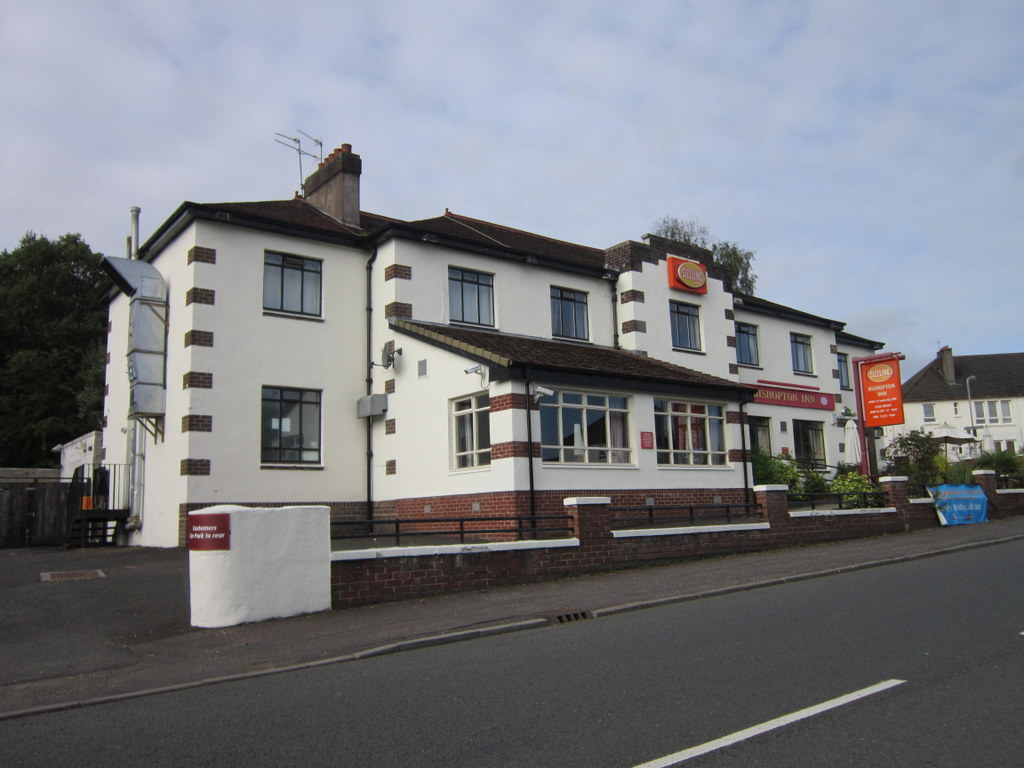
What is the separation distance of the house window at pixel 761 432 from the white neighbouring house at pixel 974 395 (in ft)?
130

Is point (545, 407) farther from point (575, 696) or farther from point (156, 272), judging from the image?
point (575, 696)

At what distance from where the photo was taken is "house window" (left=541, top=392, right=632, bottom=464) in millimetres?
18234

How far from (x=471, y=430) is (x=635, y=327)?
7.85m

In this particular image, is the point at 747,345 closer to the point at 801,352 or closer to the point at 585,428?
the point at 801,352

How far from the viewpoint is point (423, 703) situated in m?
6.38

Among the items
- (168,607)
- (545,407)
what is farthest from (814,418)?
(168,607)

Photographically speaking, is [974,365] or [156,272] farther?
[974,365]

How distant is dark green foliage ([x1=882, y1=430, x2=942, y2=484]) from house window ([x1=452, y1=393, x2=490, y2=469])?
16138 mm

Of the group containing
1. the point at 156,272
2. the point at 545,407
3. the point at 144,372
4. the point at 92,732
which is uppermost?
the point at 156,272

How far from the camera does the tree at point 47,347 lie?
39.3 metres

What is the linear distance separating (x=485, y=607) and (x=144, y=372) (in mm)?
12116

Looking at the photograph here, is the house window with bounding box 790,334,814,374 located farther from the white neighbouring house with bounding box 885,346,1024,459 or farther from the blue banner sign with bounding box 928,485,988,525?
the white neighbouring house with bounding box 885,346,1024,459

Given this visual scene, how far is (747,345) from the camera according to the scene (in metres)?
29.5

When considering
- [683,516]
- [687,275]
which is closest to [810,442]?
[687,275]
